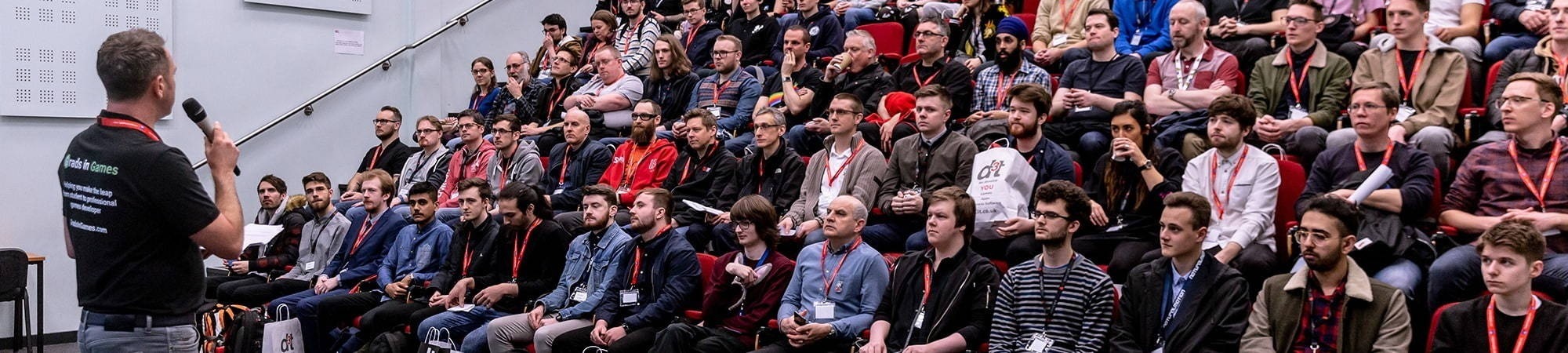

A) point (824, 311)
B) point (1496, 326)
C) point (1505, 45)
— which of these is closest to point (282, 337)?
point (824, 311)

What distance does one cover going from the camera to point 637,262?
5977 mm

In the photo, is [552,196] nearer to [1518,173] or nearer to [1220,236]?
[1220,236]

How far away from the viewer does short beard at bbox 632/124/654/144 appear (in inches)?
284

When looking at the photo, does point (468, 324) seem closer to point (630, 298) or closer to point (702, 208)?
point (630, 298)

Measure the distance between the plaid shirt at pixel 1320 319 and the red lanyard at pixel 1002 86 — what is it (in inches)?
101

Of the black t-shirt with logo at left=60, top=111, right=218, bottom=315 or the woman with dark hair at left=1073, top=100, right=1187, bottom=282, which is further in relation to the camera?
the woman with dark hair at left=1073, top=100, right=1187, bottom=282

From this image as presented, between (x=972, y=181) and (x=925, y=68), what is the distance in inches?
64.5

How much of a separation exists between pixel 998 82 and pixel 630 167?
2.10 m

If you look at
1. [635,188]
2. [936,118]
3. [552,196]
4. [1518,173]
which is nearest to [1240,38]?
[936,118]

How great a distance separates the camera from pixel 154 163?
8.96 ft

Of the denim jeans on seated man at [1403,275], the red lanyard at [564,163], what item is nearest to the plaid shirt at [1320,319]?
the denim jeans on seated man at [1403,275]

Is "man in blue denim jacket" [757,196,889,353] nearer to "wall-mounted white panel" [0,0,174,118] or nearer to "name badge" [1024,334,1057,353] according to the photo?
"name badge" [1024,334,1057,353]

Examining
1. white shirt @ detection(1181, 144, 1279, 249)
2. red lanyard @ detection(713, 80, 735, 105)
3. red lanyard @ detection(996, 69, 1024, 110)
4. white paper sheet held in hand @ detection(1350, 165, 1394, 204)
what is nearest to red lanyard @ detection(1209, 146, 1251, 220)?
white shirt @ detection(1181, 144, 1279, 249)

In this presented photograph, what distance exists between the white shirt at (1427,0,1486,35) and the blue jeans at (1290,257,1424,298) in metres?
1.91
